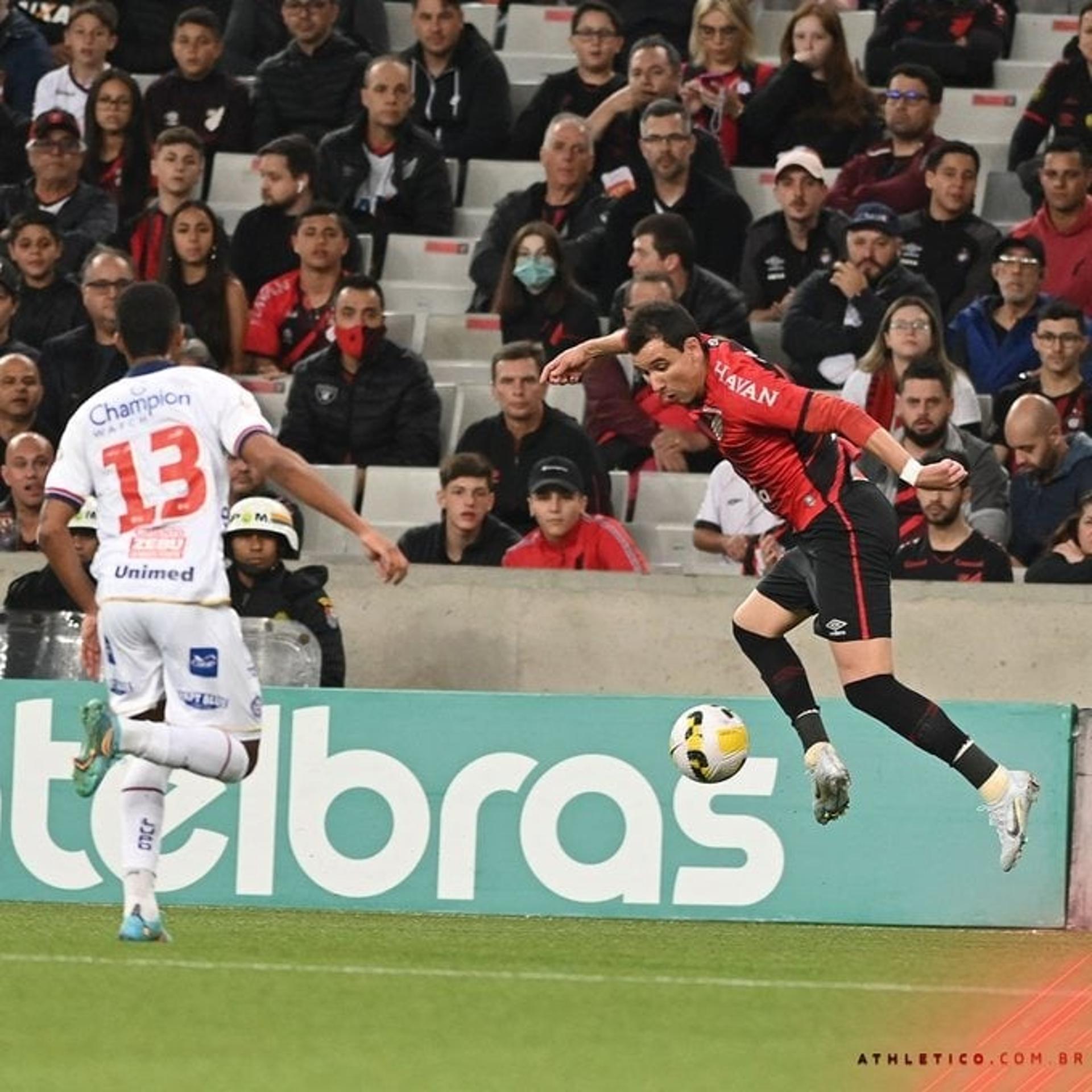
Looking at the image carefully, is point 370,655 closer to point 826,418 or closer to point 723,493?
point 723,493

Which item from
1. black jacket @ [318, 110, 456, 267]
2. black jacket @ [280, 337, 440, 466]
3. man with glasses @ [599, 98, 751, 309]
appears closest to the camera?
black jacket @ [280, 337, 440, 466]

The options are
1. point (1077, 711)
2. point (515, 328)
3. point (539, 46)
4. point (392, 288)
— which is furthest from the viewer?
point (539, 46)

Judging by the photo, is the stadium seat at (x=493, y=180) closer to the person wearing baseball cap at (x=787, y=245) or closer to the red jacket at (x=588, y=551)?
the person wearing baseball cap at (x=787, y=245)

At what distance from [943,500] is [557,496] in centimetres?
178

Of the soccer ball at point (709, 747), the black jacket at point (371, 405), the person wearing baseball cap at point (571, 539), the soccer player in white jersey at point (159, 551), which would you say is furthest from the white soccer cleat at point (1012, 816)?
the black jacket at point (371, 405)

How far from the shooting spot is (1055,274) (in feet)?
47.5

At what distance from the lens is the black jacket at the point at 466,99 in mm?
16000

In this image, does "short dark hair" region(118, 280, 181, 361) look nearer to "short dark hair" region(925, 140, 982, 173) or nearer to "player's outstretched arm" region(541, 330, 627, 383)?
"player's outstretched arm" region(541, 330, 627, 383)

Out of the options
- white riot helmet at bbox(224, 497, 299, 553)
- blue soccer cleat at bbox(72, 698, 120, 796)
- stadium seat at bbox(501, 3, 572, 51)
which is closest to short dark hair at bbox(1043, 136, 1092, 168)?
stadium seat at bbox(501, 3, 572, 51)

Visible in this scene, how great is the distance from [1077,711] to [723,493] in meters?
2.42

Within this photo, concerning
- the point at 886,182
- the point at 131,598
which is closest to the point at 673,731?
the point at 131,598

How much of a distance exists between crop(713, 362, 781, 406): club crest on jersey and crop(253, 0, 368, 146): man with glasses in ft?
22.3

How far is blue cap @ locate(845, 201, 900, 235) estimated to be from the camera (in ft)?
46.1

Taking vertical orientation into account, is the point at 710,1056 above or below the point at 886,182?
below
